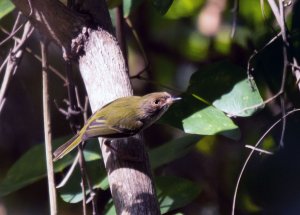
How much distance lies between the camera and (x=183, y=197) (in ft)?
7.14

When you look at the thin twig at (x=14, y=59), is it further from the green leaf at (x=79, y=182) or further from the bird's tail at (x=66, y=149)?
the green leaf at (x=79, y=182)

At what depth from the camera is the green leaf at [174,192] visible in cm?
216

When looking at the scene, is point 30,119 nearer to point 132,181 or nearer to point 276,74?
point 276,74

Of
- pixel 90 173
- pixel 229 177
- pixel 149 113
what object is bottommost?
pixel 229 177

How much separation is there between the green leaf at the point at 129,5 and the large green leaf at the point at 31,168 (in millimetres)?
493

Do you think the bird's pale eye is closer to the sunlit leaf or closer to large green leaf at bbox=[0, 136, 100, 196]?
A: large green leaf at bbox=[0, 136, 100, 196]

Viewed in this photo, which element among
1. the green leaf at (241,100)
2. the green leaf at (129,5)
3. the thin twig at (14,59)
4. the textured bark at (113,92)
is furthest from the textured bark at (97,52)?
the green leaf at (129,5)

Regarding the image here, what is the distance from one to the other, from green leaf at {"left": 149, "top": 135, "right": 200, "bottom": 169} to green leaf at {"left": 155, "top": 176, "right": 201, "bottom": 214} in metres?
0.07

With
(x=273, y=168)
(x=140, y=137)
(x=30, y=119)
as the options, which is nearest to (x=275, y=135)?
(x=273, y=168)

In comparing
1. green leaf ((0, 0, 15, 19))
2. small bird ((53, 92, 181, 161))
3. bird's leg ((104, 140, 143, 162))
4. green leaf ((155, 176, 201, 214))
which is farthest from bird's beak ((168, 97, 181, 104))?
green leaf ((0, 0, 15, 19))

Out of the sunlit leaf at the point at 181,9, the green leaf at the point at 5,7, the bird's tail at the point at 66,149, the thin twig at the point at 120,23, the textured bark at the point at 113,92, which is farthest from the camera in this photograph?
the sunlit leaf at the point at 181,9

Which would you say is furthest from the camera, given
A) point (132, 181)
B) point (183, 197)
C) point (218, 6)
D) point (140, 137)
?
point (218, 6)

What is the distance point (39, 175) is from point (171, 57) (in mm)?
1032

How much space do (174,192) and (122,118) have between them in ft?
1.07
